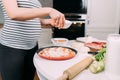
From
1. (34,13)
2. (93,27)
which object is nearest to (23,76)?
(34,13)

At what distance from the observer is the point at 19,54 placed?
4.55 feet

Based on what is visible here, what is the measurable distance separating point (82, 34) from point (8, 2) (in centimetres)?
253

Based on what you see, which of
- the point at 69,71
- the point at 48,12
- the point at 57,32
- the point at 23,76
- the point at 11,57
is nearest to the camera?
the point at 69,71

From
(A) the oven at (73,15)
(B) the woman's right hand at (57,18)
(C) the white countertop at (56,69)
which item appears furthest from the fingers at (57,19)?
(A) the oven at (73,15)

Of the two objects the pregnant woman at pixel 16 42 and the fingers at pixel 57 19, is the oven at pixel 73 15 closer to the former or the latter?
the pregnant woman at pixel 16 42

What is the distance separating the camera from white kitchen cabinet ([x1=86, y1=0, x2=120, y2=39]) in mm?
3525

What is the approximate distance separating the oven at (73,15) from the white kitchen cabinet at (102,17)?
106 mm

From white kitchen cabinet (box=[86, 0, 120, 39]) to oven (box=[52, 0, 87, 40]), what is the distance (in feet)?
0.35

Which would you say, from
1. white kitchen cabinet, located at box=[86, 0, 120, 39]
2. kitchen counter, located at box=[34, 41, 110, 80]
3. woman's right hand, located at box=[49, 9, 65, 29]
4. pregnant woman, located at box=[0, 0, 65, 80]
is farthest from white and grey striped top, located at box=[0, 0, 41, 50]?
white kitchen cabinet, located at box=[86, 0, 120, 39]

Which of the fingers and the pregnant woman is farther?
the pregnant woman

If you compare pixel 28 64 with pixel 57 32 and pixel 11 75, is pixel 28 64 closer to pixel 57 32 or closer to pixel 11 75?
pixel 11 75

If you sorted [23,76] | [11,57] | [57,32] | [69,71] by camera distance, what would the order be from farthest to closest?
1. [57,32]
2. [23,76]
3. [11,57]
4. [69,71]

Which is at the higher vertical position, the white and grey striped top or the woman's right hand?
the woman's right hand

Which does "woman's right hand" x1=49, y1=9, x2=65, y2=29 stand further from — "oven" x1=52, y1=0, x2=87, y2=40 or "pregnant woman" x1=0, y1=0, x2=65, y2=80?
"oven" x1=52, y1=0, x2=87, y2=40
